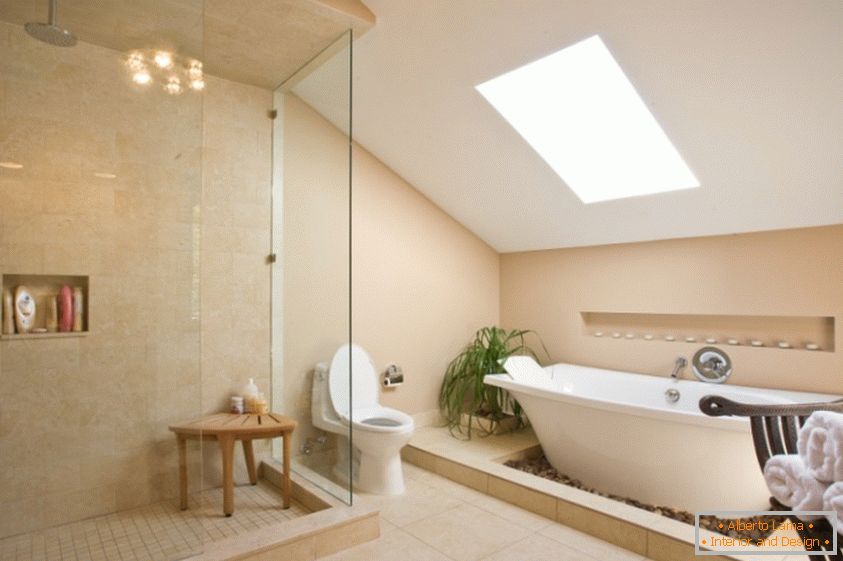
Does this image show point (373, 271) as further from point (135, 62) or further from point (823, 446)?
point (823, 446)

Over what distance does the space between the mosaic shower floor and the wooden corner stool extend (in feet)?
0.24

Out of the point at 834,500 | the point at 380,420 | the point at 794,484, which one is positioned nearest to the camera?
the point at 834,500

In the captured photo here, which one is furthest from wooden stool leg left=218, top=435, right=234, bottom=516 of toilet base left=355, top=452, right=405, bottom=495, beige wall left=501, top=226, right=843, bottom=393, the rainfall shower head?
beige wall left=501, top=226, right=843, bottom=393

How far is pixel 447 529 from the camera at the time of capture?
272cm

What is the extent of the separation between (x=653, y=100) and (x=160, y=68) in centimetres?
250

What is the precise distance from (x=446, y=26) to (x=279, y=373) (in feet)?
7.19

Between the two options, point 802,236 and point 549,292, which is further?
point 549,292

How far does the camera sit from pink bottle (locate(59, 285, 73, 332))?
8.43 feet

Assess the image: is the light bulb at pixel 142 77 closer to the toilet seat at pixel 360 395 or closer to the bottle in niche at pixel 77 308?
the bottle in niche at pixel 77 308

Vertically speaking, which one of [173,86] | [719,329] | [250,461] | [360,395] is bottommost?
[250,461]

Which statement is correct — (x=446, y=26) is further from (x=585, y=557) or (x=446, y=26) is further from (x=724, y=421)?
(x=585, y=557)

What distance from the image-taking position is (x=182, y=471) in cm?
273

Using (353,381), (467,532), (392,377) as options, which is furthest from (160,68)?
(467,532)

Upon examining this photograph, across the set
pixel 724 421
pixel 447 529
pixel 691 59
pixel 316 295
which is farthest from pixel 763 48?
pixel 447 529
